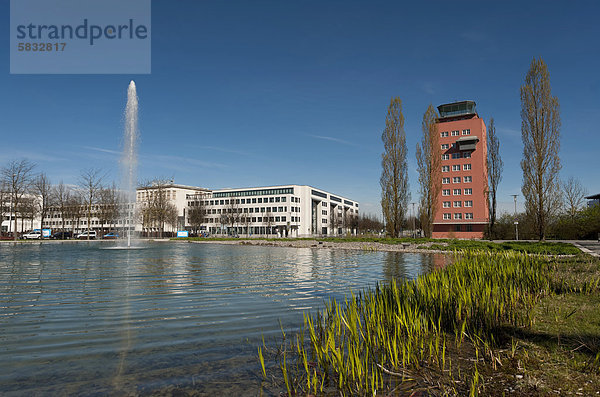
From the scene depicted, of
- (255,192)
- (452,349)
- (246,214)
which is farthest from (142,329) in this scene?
(255,192)

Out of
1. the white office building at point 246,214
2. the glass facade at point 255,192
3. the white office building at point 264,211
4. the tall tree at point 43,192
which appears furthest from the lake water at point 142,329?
the glass facade at point 255,192

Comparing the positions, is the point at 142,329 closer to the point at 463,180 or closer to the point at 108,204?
the point at 463,180

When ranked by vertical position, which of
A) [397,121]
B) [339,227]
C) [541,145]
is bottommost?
[339,227]

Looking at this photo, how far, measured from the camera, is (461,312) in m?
6.52

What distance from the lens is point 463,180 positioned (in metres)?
59.8

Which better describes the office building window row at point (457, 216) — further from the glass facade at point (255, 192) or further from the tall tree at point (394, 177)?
the glass facade at point (255, 192)

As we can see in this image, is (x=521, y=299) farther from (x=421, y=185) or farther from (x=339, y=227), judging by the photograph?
(x=339, y=227)

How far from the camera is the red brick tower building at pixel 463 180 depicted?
189 ft

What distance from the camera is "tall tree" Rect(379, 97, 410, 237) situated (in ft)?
137

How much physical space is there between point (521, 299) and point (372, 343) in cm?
457

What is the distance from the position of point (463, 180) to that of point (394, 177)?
79.2 feet

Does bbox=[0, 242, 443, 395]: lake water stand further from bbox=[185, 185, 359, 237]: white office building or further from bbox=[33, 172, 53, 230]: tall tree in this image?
bbox=[185, 185, 359, 237]: white office building

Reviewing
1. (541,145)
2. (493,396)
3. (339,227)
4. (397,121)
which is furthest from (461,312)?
(339,227)

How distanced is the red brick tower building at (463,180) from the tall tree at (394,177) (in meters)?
18.2
